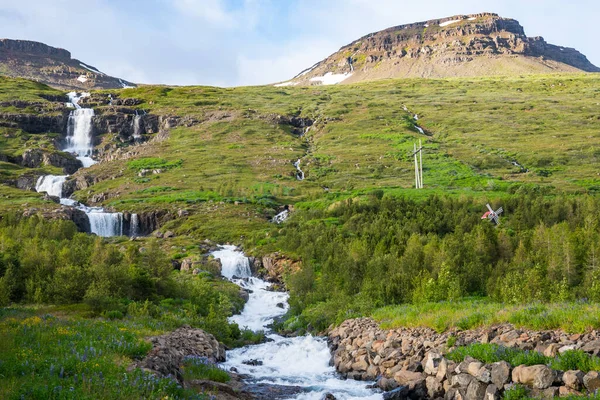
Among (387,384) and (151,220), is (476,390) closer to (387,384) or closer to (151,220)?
(387,384)

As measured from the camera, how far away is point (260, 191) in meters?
86.5

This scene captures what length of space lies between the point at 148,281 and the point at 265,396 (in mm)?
15217

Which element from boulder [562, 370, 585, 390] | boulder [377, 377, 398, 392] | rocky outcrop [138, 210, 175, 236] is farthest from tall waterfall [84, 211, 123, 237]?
boulder [562, 370, 585, 390]

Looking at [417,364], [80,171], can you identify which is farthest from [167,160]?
[417,364]

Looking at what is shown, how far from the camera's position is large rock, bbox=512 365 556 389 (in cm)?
1238

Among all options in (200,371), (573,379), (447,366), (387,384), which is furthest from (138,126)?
(573,379)

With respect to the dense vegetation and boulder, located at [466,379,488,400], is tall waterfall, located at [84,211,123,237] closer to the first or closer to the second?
the dense vegetation

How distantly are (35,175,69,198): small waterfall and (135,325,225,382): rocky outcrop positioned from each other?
90.4m

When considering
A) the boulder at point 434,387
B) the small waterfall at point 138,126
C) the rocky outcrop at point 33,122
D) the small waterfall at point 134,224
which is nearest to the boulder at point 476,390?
the boulder at point 434,387

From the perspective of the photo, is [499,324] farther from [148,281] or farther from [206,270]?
[206,270]

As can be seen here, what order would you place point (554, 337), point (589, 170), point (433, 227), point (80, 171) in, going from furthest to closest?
point (80, 171) < point (589, 170) < point (433, 227) < point (554, 337)

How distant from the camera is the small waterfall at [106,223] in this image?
75562 millimetres

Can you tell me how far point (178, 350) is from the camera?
18469 mm

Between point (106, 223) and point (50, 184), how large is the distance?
3620 centimetres
